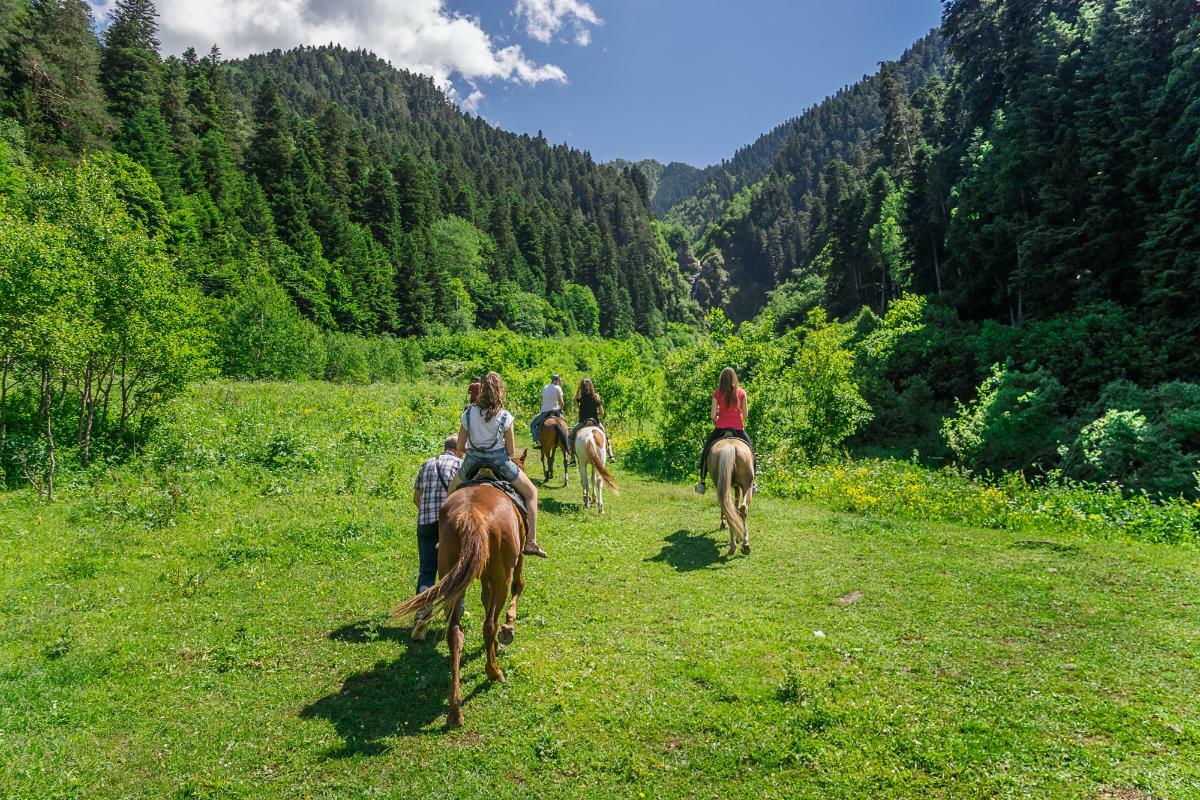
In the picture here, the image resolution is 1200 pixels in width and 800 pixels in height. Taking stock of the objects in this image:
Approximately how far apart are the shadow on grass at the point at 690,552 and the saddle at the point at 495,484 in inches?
155

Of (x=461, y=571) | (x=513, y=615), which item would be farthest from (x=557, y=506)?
(x=461, y=571)

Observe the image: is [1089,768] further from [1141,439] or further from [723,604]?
[1141,439]

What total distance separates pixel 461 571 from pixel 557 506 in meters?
9.96

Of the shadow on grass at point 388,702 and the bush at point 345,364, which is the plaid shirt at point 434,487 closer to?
the shadow on grass at point 388,702

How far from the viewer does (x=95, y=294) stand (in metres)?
16.3

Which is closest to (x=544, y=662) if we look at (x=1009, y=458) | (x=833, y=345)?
(x=833, y=345)

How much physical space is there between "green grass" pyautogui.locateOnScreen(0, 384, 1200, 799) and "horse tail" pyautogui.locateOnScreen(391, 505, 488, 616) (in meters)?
1.23

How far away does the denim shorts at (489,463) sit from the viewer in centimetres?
736

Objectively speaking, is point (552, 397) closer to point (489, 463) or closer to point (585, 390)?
point (585, 390)

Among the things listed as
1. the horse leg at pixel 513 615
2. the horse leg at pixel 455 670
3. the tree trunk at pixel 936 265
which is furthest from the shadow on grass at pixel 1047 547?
the tree trunk at pixel 936 265

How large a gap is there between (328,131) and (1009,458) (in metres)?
92.0

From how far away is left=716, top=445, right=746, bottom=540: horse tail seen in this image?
408 inches

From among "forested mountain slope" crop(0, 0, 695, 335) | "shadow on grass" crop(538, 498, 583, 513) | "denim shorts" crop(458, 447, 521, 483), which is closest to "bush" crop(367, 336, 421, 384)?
"forested mountain slope" crop(0, 0, 695, 335)

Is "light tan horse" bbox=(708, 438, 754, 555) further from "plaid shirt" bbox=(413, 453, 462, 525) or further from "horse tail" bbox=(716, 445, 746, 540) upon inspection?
"plaid shirt" bbox=(413, 453, 462, 525)
